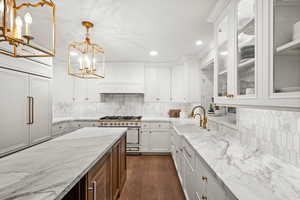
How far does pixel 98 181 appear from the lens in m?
1.39

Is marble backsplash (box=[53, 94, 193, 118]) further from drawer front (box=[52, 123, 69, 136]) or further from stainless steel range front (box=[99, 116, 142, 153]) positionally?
drawer front (box=[52, 123, 69, 136])

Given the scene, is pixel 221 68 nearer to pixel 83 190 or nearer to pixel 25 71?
pixel 83 190

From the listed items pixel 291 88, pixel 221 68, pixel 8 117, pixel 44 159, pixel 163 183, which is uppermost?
pixel 221 68

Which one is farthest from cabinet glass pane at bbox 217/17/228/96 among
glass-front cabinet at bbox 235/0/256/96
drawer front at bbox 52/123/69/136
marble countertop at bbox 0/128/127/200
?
drawer front at bbox 52/123/69/136

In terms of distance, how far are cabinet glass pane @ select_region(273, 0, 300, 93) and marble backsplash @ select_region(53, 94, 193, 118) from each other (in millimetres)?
3867

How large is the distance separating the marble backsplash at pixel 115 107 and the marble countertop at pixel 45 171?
3.29 metres

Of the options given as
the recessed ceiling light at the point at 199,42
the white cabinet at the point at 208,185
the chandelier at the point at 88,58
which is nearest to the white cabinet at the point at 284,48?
the white cabinet at the point at 208,185

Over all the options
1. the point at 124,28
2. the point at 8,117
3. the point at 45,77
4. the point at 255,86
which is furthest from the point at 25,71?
the point at 255,86

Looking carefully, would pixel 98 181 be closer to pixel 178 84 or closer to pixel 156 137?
pixel 156 137

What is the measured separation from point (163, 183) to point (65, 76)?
380 centimetres

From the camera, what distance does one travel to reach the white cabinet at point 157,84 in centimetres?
461

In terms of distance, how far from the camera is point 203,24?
2.32 meters

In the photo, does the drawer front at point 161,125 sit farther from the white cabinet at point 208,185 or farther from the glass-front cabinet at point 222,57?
the white cabinet at point 208,185

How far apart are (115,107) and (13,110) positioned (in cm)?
275
